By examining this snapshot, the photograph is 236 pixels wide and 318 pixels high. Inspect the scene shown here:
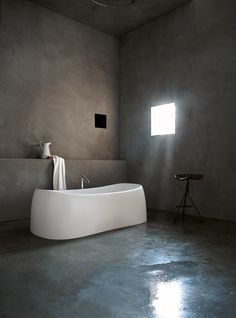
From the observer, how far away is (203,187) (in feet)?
13.7

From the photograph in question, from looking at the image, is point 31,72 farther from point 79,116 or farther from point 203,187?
point 203,187

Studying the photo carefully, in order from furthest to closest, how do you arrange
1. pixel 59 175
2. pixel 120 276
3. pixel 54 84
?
pixel 54 84, pixel 59 175, pixel 120 276

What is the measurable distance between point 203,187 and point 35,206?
2606 millimetres

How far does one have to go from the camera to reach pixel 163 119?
4.85m

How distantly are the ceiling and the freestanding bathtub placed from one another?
337cm

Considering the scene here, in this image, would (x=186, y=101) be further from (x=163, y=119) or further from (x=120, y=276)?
(x=120, y=276)

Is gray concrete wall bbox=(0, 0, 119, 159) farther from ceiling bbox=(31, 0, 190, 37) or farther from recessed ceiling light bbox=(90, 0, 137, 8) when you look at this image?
recessed ceiling light bbox=(90, 0, 137, 8)

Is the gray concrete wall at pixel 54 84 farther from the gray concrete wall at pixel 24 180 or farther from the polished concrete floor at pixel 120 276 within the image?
the polished concrete floor at pixel 120 276

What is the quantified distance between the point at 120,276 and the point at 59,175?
2.49m

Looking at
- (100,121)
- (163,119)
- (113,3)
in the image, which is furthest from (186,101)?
(113,3)

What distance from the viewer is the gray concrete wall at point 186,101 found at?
3.93 meters

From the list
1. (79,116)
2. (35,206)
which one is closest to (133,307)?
(35,206)

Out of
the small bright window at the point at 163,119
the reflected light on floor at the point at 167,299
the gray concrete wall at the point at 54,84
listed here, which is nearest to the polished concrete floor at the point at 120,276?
the reflected light on floor at the point at 167,299

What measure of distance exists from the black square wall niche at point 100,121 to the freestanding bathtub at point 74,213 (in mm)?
2283
